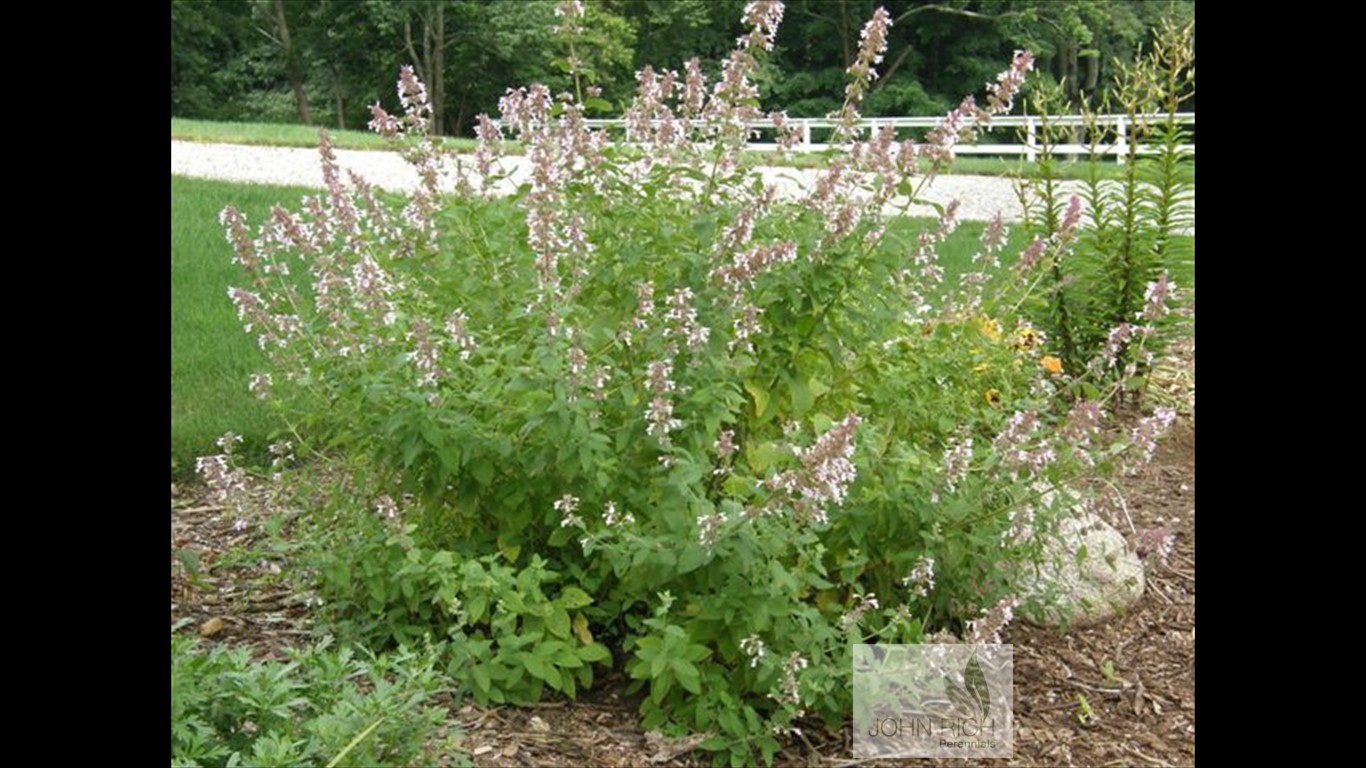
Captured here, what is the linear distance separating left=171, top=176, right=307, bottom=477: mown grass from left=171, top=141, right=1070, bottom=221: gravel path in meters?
2.23

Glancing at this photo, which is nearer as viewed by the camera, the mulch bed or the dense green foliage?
the dense green foliage

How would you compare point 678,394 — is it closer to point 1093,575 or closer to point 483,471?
point 483,471

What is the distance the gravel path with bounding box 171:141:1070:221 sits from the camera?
11445 mm

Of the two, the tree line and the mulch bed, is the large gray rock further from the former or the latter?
the tree line

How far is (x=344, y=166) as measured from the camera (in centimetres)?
1097

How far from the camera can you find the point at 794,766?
3105 millimetres

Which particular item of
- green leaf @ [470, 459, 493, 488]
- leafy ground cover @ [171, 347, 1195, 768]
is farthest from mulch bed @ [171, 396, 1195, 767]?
green leaf @ [470, 459, 493, 488]

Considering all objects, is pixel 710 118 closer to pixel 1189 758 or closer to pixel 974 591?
→ pixel 974 591

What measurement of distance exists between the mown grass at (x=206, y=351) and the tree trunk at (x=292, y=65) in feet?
56.7

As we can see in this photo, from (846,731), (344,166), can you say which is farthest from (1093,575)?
(344,166)

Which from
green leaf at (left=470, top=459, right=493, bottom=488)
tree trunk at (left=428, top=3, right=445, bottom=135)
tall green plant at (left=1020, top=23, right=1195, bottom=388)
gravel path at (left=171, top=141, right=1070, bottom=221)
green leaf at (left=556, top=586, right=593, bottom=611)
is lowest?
green leaf at (left=556, top=586, right=593, bottom=611)
